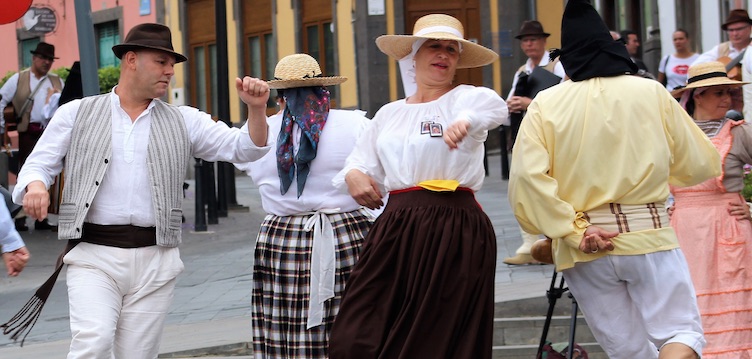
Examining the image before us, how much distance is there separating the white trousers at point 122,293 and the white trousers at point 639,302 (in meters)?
1.83

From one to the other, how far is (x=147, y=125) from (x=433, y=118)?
1.32 metres

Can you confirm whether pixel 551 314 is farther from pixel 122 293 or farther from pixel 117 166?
pixel 117 166

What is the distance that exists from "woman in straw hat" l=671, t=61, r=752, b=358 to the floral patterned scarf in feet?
6.70

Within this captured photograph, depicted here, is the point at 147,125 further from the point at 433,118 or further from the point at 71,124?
the point at 433,118

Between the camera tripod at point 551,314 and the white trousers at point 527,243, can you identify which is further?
the white trousers at point 527,243

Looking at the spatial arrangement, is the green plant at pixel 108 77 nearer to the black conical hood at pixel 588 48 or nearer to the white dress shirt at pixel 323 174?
the white dress shirt at pixel 323 174

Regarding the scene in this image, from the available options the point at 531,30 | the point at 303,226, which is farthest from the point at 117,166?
the point at 531,30

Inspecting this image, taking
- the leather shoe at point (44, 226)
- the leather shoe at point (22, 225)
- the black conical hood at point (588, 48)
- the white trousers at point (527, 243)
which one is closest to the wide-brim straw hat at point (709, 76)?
the black conical hood at point (588, 48)

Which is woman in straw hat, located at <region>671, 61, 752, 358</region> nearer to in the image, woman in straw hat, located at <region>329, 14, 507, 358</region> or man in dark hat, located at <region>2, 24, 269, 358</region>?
woman in straw hat, located at <region>329, 14, 507, 358</region>

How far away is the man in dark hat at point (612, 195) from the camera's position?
18.9 ft

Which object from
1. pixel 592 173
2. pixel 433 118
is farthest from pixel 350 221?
pixel 592 173

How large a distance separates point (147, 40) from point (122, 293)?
45.2 inches

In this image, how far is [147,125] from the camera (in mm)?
6391

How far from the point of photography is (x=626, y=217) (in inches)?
228
